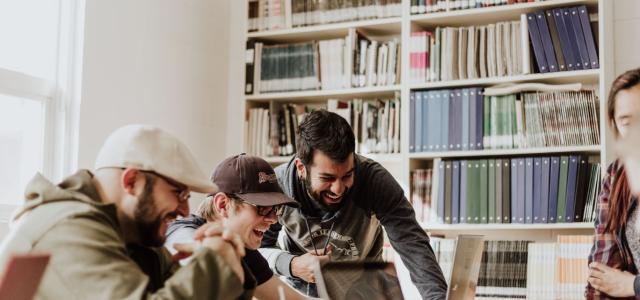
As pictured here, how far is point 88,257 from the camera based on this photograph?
4.12 feet

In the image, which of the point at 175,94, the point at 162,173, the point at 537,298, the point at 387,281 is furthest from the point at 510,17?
the point at 162,173

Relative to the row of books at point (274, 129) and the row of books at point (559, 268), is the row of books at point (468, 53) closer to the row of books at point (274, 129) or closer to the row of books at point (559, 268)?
the row of books at point (274, 129)

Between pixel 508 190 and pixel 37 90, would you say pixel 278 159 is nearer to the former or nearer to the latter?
pixel 508 190

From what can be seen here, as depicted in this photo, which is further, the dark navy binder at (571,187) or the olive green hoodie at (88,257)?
the dark navy binder at (571,187)

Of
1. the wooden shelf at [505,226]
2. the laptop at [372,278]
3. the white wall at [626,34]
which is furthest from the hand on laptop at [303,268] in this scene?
the white wall at [626,34]

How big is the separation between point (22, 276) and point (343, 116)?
11.2 ft

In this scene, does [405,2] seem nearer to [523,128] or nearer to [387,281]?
[523,128]

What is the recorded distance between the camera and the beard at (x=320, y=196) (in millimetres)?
2580

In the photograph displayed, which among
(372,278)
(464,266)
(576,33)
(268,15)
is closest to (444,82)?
(576,33)

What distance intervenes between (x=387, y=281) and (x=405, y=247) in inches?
26.0

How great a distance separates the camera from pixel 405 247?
2.65m

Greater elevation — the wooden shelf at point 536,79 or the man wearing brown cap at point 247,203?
the wooden shelf at point 536,79

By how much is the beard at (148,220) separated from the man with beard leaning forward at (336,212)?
967 millimetres

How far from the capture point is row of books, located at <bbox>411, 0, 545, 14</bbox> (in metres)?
4.12
